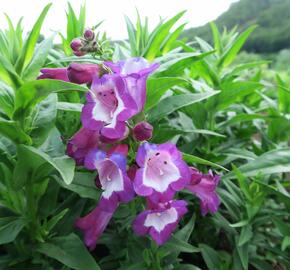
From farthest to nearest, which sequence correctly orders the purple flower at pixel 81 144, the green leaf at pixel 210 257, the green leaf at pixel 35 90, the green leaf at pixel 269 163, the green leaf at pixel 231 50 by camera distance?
the green leaf at pixel 231 50 → the green leaf at pixel 210 257 → the green leaf at pixel 269 163 → the purple flower at pixel 81 144 → the green leaf at pixel 35 90

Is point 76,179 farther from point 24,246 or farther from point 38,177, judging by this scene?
point 24,246

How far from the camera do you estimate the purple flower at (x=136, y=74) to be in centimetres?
107

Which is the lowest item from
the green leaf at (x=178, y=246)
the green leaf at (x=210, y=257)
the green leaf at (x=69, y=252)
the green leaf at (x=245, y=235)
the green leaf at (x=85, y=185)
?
the green leaf at (x=210, y=257)

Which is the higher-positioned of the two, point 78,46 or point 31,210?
point 78,46

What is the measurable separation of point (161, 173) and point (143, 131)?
0.12 metres

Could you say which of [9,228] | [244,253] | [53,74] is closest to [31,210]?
[9,228]

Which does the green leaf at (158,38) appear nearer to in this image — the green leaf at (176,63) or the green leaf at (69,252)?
the green leaf at (176,63)

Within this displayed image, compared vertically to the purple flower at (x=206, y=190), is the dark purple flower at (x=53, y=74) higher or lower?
higher

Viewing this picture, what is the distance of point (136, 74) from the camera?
1.05 m

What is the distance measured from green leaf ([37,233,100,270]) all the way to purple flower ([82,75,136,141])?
0.35m

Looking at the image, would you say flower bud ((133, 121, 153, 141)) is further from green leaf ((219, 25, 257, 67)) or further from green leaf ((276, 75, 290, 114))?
green leaf ((276, 75, 290, 114))

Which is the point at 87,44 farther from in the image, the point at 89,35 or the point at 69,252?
the point at 69,252

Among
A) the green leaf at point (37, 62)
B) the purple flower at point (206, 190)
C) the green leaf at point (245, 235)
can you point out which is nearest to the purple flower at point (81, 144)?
the green leaf at point (37, 62)

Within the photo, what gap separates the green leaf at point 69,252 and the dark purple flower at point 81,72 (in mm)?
465
